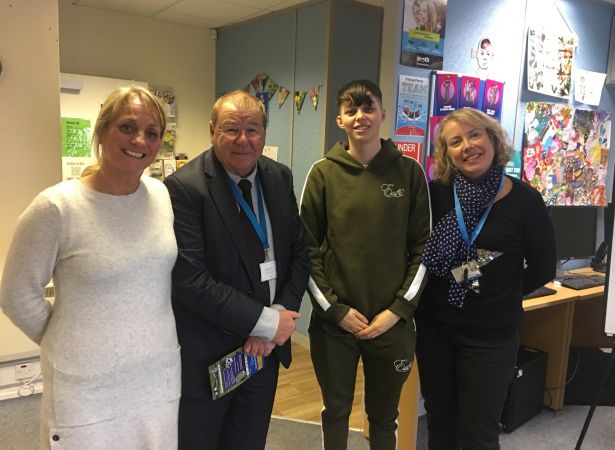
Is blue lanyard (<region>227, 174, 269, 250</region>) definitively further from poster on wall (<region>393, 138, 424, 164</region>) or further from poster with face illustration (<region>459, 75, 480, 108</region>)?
poster with face illustration (<region>459, 75, 480, 108</region>)

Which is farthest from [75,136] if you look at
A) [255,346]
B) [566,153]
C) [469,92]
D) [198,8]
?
[566,153]

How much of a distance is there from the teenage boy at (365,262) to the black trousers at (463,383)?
0.10 meters

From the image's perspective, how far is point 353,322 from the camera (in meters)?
1.74

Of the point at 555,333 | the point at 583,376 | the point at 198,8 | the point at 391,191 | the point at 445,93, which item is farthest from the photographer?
the point at 198,8

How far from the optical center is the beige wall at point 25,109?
2.61m

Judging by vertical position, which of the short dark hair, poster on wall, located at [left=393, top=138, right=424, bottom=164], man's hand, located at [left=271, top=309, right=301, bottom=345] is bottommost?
man's hand, located at [left=271, top=309, right=301, bottom=345]

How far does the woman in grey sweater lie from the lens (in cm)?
116

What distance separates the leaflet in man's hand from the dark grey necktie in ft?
0.57

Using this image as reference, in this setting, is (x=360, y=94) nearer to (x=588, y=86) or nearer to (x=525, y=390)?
(x=525, y=390)

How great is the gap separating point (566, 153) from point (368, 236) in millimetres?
1978

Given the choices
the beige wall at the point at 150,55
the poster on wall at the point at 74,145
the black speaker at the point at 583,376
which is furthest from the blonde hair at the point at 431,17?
the poster on wall at the point at 74,145

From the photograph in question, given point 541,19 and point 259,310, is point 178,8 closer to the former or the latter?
point 541,19

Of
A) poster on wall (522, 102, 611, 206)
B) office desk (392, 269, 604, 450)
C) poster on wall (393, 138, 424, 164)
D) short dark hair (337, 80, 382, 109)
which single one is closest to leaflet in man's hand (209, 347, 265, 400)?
short dark hair (337, 80, 382, 109)

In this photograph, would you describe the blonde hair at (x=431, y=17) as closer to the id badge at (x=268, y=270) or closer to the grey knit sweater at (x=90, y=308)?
the id badge at (x=268, y=270)
